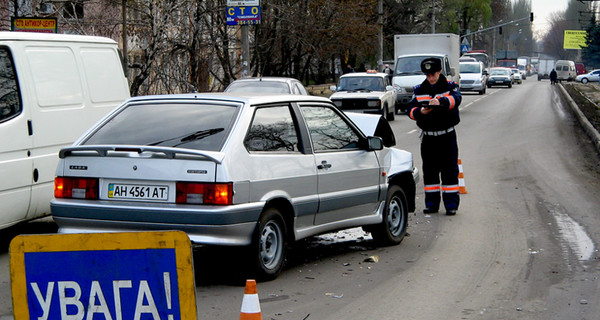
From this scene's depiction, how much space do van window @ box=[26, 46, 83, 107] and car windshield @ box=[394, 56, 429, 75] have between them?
2519 centimetres

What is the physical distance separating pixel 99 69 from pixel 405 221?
12.1 ft

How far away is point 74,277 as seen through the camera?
419 centimetres

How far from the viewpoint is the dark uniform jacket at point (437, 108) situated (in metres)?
11.1

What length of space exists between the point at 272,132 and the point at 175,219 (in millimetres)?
1253

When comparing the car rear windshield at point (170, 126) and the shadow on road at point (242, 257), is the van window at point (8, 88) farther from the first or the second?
the shadow on road at point (242, 257)

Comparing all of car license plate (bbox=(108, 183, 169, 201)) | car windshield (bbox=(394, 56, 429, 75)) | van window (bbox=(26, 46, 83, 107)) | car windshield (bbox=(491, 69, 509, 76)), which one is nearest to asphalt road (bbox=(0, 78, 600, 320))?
car license plate (bbox=(108, 183, 169, 201))

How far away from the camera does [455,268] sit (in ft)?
26.7

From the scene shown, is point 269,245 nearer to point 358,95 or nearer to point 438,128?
point 438,128

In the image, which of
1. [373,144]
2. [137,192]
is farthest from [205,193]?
[373,144]

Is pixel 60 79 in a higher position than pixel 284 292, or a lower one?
higher

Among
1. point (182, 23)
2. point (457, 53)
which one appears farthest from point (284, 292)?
point (457, 53)

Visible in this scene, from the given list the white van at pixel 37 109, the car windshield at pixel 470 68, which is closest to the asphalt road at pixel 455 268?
the white van at pixel 37 109

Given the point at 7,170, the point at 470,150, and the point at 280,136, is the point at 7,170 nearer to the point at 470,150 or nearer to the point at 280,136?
the point at 280,136

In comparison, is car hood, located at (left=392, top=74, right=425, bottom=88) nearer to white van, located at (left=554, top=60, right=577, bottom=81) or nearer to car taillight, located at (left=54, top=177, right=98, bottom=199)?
car taillight, located at (left=54, top=177, right=98, bottom=199)
